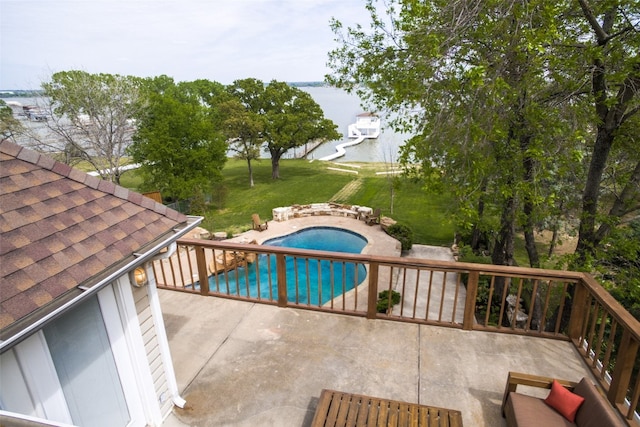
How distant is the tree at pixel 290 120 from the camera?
81.8 ft

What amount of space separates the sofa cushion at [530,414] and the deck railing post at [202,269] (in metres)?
3.81

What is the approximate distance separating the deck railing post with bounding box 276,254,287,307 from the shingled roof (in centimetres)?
181

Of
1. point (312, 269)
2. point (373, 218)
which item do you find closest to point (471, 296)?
point (312, 269)

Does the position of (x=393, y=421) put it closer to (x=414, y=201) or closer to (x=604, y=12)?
(x=604, y=12)

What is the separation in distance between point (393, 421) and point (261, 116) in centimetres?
2448

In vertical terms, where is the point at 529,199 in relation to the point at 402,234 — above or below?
above

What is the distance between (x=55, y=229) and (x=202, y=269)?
288cm

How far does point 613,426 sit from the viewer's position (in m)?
2.31

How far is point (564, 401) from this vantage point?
273cm

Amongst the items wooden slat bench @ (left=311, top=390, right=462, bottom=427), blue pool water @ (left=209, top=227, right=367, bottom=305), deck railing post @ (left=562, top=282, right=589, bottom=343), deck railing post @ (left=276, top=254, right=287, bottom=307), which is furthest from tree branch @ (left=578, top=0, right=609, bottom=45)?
blue pool water @ (left=209, top=227, right=367, bottom=305)

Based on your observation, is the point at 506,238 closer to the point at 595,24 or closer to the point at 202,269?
the point at 595,24

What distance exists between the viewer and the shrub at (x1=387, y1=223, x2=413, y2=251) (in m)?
13.4

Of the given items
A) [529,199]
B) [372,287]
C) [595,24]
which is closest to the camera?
[372,287]

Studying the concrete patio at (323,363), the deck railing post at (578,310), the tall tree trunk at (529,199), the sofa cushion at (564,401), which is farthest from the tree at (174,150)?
the sofa cushion at (564,401)
